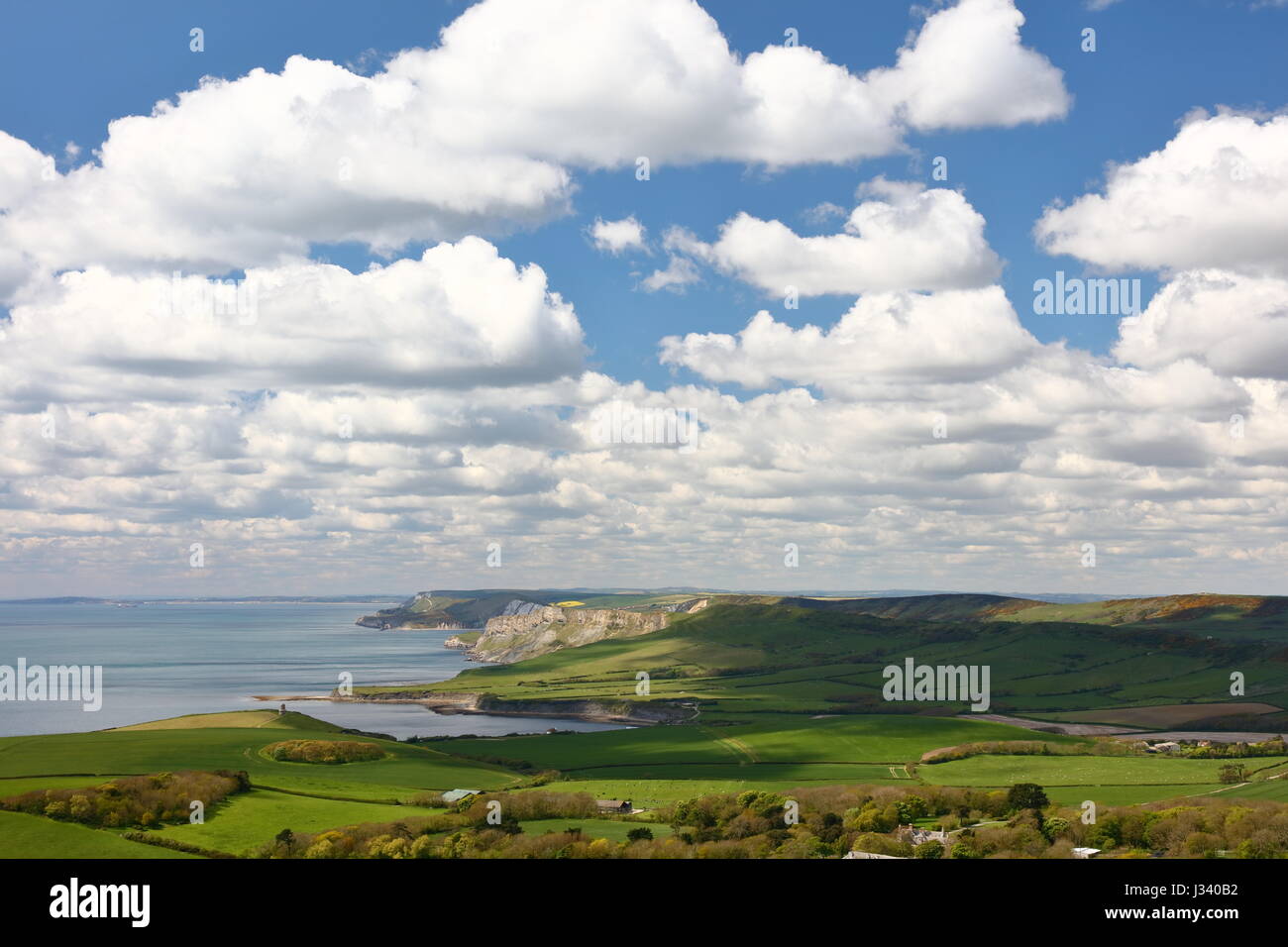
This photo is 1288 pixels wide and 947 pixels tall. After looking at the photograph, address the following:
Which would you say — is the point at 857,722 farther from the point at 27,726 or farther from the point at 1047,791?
the point at 27,726

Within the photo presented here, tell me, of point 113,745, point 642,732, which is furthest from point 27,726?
point 642,732

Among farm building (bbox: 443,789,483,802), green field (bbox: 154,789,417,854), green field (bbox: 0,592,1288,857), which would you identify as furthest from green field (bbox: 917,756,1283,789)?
green field (bbox: 154,789,417,854)

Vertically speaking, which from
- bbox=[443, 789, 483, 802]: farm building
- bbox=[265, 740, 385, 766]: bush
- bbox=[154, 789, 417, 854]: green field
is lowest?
bbox=[265, 740, 385, 766]: bush

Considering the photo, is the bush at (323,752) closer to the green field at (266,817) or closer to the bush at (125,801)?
the green field at (266,817)

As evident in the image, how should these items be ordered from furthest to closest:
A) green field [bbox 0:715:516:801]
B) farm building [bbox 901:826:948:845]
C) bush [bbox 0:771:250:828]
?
green field [bbox 0:715:516:801] < bush [bbox 0:771:250:828] < farm building [bbox 901:826:948:845]

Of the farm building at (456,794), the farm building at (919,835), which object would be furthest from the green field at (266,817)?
the farm building at (919,835)

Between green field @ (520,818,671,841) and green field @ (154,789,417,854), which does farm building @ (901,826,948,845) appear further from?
green field @ (154,789,417,854)

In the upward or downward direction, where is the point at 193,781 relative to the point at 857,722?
upward

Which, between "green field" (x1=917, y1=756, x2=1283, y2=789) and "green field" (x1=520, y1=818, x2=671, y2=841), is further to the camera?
"green field" (x1=917, y1=756, x2=1283, y2=789)

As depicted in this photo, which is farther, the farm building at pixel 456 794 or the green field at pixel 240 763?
the green field at pixel 240 763

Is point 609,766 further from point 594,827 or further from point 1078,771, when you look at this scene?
point 594,827
